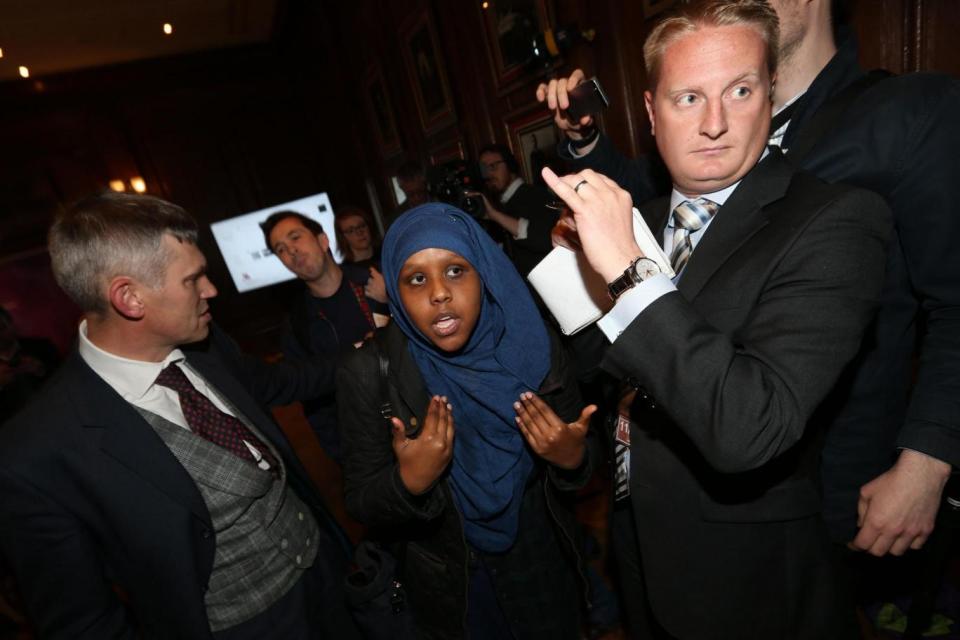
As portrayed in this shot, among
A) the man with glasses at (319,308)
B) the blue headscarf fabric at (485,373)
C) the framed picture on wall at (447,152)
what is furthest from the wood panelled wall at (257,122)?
the blue headscarf fabric at (485,373)

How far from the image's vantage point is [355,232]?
3619mm

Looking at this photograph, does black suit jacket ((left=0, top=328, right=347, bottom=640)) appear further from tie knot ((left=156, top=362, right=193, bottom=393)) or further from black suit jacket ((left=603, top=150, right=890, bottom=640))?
black suit jacket ((left=603, top=150, right=890, bottom=640))

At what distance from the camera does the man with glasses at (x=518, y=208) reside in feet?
10.8

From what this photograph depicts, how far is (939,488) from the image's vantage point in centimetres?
99

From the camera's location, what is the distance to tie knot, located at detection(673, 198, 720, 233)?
101cm

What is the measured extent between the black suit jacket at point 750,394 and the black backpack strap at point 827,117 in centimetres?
17

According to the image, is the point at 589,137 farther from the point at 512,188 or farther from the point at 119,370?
the point at 512,188

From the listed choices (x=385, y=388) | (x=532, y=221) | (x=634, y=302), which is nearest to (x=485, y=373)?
(x=385, y=388)

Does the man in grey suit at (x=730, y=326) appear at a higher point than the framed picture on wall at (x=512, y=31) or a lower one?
lower

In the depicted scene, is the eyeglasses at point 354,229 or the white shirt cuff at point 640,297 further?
the eyeglasses at point 354,229

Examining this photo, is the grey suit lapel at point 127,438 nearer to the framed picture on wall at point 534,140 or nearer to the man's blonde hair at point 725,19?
the man's blonde hair at point 725,19

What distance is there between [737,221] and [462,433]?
0.98 metres

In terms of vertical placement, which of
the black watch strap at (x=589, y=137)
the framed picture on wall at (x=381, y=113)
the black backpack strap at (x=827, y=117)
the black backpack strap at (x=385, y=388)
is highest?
the framed picture on wall at (x=381, y=113)

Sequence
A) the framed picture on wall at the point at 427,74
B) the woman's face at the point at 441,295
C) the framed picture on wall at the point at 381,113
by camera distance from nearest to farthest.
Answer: the woman's face at the point at 441,295
the framed picture on wall at the point at 427,74
the framed picture on wall at the point at 381,113
